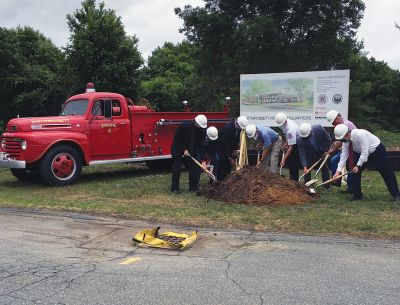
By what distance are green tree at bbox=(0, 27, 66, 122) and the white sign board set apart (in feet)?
43.6

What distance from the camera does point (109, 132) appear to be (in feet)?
41.5

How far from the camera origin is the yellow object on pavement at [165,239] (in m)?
6.25

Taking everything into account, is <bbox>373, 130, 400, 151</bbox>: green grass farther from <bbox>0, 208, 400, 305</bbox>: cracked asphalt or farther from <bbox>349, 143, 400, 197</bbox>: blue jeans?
<bbox>0, 208, 400, 305</bbox>: cracked asphalt

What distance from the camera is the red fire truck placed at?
1140 cm

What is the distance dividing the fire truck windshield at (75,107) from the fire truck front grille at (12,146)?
1.79 metres

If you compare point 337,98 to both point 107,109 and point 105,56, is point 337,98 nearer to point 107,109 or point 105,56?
point 107,109

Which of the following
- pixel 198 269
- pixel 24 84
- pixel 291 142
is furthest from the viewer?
pixel 24 84

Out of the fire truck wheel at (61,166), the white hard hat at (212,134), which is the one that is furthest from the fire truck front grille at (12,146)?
the white hard hat at (212,134)

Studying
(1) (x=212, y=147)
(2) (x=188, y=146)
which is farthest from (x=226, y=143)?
(2) (x=188, y=146)

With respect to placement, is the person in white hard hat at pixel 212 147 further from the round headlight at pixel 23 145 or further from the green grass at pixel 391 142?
the green grass at pixel 391 142

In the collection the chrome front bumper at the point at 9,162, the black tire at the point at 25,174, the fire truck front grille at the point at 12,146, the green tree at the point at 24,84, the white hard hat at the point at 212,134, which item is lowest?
the black tire at the point at 25,174

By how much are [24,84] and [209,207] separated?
20.1 meters

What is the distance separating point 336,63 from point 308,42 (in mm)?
1926

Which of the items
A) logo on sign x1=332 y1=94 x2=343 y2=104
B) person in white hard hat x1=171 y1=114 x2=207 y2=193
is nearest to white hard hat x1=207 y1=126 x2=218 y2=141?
person in white hard hat x1=171 y1=114 x2=207 y2=193
